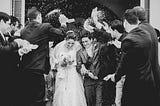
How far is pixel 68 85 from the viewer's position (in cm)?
862

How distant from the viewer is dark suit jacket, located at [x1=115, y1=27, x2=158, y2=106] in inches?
238

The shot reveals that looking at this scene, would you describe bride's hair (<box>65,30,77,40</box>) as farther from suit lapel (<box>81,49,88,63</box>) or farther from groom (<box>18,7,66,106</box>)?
groom (<box>18,7,66,106</box>)

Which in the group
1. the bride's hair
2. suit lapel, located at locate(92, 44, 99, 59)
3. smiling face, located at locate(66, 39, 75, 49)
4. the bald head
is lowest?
suit lapel, located at locate(92, 44, 99, 59)

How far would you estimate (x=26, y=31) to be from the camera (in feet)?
23.9

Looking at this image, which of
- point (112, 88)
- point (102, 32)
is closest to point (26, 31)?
point (102, 32)

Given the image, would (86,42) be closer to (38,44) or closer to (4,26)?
(38,44)

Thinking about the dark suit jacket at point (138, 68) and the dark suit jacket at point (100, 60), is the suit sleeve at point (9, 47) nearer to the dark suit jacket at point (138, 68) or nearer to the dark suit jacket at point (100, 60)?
the dark suit jacket at point (138, 68)

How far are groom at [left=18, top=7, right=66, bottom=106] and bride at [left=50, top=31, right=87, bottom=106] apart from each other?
1309mm

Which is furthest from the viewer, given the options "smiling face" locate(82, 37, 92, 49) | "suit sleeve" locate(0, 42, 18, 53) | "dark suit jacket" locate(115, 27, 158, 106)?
"smiling face" locate(82, 37, 92, 49)

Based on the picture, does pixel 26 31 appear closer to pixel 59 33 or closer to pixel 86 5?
pixel 59 33

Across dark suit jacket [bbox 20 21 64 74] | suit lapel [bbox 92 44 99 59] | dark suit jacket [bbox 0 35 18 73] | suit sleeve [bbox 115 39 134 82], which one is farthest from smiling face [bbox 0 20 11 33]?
suit lapel [bbox 92 44 99 59]

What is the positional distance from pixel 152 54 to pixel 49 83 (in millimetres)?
3336

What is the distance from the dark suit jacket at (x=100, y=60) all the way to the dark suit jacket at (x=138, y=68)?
206 cm

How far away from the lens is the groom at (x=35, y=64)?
7.17 meters
